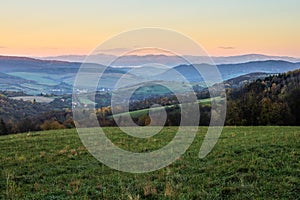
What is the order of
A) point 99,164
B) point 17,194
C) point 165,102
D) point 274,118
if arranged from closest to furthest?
point 17,194
point 99,164
point 274,118
point 165,102

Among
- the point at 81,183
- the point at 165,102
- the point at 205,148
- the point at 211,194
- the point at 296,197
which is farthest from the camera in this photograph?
the point at 165,102

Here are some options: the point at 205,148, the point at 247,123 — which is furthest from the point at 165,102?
the point at 205,148

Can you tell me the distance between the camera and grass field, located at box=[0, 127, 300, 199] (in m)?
9.05

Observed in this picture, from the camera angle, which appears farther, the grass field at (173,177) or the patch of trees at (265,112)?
the patch of trees at (265,112)

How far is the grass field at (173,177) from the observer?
9.05 meters

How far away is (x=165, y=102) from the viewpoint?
7912 cm

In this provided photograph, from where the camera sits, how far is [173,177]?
433 inches

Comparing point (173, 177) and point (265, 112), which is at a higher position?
point (173, 177)

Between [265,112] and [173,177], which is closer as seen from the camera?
[173,177]

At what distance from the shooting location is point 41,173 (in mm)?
12672

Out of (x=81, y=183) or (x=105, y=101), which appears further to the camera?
(x=105, y=101)

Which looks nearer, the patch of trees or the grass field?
the grass field

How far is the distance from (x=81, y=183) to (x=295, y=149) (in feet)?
31.1

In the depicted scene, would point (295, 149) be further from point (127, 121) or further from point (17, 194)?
point (127, 121)
